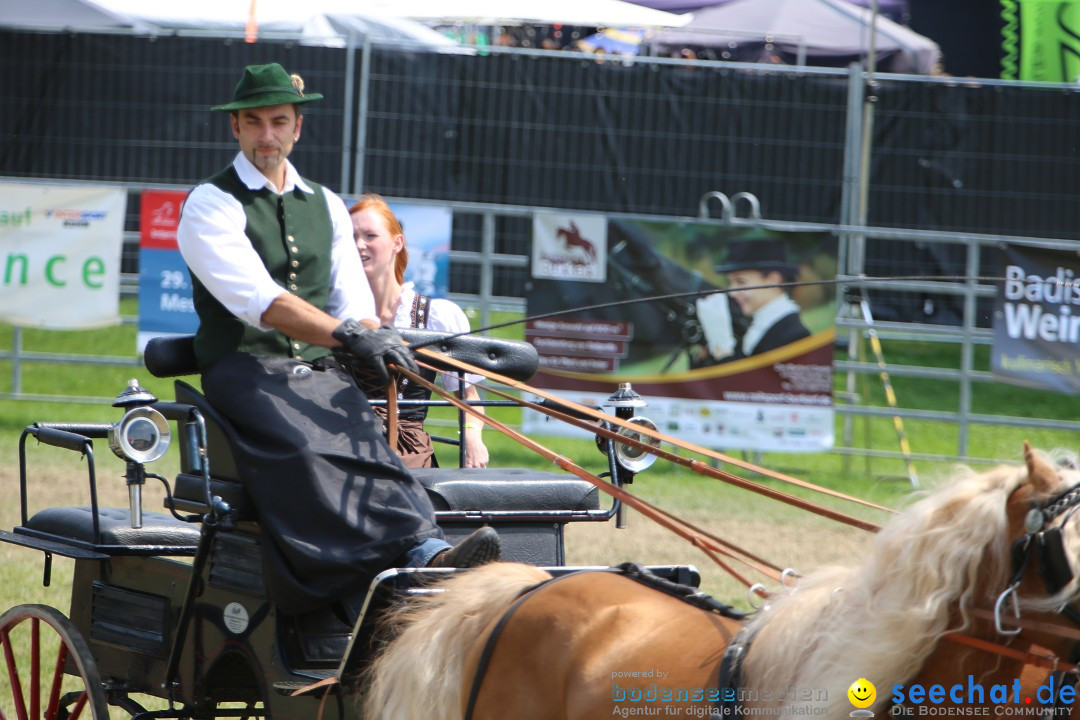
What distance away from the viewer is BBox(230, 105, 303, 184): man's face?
12.2 feet

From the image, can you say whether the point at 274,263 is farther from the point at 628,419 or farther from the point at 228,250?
the point at 628,419

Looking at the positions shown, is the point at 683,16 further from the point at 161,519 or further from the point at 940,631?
the point at 940,631

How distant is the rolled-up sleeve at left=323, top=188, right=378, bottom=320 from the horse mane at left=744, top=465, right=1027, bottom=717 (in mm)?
1935

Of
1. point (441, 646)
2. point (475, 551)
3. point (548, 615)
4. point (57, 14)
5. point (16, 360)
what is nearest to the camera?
point (548, 615)

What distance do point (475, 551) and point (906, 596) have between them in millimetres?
1169

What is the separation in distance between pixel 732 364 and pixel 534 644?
687cm

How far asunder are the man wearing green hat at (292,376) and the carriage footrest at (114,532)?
27.3 inches

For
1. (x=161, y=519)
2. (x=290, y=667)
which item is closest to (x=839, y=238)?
(x=161, y=519)

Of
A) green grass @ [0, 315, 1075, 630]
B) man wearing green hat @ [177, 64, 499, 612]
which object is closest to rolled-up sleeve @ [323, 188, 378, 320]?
man wearing green hat @ [177, 64, 499, 612]

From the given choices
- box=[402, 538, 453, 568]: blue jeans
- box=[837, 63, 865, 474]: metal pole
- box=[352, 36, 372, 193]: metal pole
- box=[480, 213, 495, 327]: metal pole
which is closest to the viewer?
box=[402, 538, 453, 568]: blue jeans

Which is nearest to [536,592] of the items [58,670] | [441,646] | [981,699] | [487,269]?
[441,646]

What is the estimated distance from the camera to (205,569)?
3.70m

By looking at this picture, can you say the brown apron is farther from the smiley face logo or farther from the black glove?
the smiley face logo

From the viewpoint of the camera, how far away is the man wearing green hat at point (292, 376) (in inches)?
129
